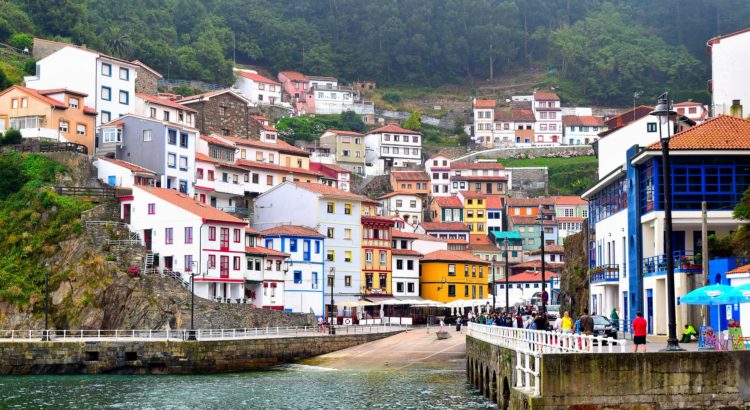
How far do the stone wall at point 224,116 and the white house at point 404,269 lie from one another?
21750 mm

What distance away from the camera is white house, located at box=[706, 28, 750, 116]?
227 feet

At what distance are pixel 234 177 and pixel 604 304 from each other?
45216 millimetres

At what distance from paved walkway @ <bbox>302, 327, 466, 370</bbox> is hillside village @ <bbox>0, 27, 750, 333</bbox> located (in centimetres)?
654

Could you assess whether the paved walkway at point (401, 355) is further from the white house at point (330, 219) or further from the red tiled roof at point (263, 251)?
the white house at point (330, 219)

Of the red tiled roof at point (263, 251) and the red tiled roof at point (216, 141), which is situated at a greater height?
the red tiled roof at point (216, 141)

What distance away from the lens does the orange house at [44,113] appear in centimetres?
9177

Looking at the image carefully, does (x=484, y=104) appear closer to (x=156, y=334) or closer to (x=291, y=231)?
(x=291, y=231)

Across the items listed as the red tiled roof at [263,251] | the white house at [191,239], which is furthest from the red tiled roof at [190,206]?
the red tiled roof at [263,251]

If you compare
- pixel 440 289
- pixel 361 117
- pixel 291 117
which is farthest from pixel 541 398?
pixel 361 117

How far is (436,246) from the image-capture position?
12125 cm

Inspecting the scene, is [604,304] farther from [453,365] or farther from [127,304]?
[127,304]

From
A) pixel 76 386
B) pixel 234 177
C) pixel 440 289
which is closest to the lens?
pixel 76 386

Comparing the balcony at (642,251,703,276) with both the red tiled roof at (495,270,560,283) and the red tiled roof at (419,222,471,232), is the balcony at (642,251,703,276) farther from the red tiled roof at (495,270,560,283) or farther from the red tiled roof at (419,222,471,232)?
the red tiled roof at (419,222,471,232)

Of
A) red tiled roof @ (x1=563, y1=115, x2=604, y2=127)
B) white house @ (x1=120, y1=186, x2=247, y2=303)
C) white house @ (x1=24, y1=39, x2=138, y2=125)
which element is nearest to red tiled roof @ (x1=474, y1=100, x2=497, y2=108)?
red tiled roof @ (x1=563, y1=115, x2=604, y2=127)
